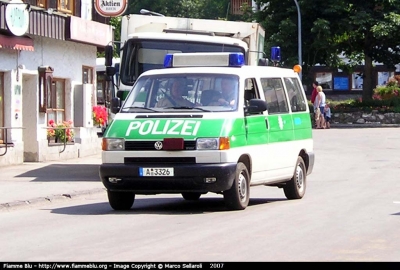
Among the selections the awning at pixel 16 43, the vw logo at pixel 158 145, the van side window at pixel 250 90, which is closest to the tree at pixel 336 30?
→ the awning at pixel 16 43

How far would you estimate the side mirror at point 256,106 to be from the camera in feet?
47.2

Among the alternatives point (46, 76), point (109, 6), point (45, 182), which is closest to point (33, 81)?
point (46, 76)

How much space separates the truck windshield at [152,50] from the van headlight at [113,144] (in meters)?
5.84

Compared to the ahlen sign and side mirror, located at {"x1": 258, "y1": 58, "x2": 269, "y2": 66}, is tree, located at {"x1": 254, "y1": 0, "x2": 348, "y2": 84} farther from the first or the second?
side mirror, located at {"x1": 258, "y1": 58, "x2": 269, "y2": 66}

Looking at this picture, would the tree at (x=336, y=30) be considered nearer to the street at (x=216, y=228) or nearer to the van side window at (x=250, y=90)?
the street at (x=216, y=228)

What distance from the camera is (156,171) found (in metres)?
13.7

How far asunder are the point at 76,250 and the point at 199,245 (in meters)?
1.24

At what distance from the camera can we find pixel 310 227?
1193 centimetres

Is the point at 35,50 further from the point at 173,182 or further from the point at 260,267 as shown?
the point at 260,267

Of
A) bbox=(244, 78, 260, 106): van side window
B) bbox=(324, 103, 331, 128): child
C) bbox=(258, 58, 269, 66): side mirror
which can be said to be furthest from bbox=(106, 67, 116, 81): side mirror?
bbox=(324, 103, 331, 128): child

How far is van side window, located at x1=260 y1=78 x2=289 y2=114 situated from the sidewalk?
3924 mm

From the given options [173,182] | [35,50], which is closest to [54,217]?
[173,182]

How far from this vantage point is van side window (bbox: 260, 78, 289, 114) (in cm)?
1546

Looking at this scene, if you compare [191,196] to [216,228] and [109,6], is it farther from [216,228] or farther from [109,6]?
[109,6]
